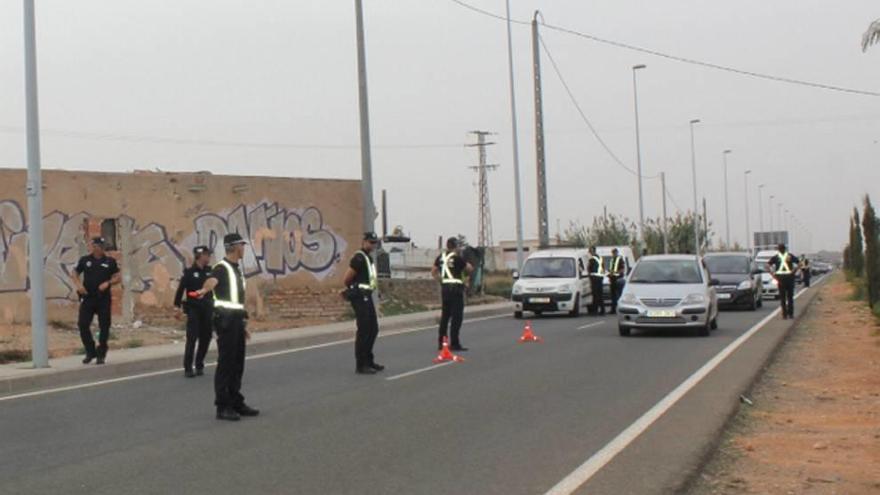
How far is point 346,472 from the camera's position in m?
7.78

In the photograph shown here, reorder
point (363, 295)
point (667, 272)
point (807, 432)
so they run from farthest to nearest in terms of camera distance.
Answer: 1. point (667, 272)
2. point (363, 295)
3. point (807, 432)

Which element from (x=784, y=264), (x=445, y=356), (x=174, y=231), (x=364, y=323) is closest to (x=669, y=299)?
(x=784, y=264)

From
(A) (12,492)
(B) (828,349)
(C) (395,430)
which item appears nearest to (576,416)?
(C) (395,430)

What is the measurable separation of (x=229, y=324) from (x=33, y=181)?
6.77 metres

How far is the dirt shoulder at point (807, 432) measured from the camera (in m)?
7.54

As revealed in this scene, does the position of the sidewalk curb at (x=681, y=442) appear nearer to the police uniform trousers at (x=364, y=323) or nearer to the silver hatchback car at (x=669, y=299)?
the police uniform trousers at (x=364, y=323)

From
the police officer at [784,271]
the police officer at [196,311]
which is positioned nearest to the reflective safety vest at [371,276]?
the police officer at [196,311]

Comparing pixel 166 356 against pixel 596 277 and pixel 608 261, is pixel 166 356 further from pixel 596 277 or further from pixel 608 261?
pixel 608 261

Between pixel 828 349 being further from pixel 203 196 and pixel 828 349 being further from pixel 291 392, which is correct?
pixel 203 196

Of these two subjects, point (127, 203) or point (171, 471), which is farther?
point (127, 203)

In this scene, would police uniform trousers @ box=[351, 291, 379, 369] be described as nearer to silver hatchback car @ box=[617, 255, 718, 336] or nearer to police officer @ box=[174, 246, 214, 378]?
police officer @ box=[174, 246, 214, 378]

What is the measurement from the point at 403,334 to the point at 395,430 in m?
13.2

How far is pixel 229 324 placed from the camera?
33.2ft

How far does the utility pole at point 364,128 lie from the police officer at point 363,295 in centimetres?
1094
